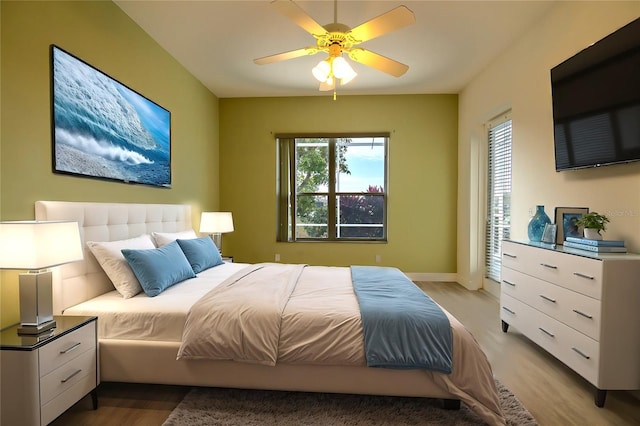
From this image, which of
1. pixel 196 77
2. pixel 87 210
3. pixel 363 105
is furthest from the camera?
pixel 363 105

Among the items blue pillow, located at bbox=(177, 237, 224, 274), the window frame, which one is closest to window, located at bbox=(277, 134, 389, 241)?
the window frame

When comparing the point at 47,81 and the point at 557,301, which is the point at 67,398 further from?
the point at 557,301

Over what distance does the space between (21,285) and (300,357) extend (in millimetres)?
1490

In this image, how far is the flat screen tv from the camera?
197cm

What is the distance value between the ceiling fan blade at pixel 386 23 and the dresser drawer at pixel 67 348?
8.07 ft

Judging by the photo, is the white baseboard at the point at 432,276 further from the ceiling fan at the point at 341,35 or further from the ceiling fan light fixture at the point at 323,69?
the ceiling fan light fixture at the point at 323,69

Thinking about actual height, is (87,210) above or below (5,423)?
above

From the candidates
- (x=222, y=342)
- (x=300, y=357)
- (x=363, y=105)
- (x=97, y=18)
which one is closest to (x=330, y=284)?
(x=300, y=357)

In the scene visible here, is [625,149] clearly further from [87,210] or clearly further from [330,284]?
[87,210]

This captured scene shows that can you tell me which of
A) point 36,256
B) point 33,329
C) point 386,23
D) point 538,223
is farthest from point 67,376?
point 538,223

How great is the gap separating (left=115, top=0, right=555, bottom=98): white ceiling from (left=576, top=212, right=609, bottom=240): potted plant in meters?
1.88

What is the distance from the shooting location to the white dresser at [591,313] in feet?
6.06

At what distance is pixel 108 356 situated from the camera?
6.49 ft

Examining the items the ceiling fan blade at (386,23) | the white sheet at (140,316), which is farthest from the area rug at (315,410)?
the ceiling fan blade at (386,23)
